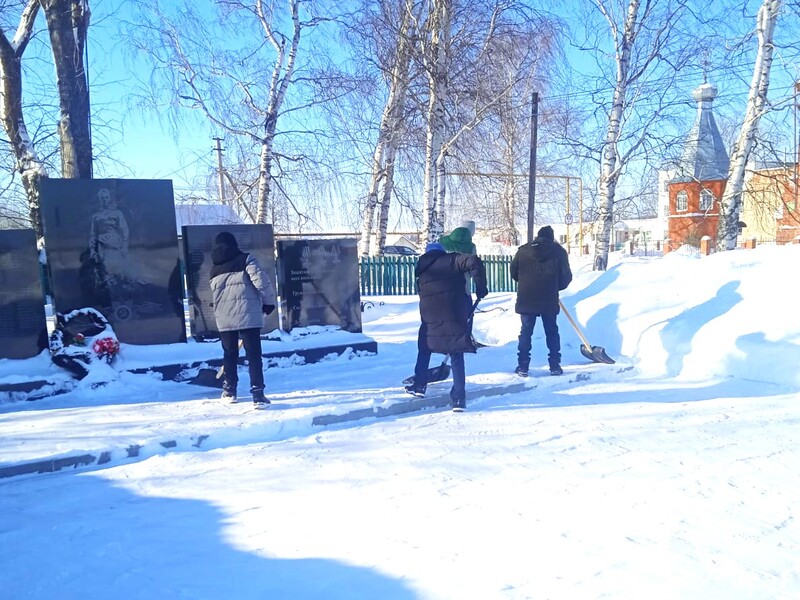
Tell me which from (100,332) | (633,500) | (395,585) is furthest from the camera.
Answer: (100,332)

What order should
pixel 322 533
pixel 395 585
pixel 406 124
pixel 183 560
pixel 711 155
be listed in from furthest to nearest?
pixel 711 155 < pixel 406 124 < pixel 322 533 < pixel 183 560 < pixel 395 585

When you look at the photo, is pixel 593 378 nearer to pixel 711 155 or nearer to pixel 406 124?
pixel 406 124

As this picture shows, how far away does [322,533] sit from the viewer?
3.29 meters

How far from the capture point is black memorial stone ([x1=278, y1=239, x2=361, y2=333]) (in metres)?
8.59

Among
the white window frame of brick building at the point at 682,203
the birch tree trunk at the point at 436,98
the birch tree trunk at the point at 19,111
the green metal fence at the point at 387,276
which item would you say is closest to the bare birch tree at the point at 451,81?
the birch tree trunk at the point at 436,98

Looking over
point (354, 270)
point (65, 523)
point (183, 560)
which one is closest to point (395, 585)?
point (183, 560)

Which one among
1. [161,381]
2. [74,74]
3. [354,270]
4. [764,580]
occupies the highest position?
[74,74]

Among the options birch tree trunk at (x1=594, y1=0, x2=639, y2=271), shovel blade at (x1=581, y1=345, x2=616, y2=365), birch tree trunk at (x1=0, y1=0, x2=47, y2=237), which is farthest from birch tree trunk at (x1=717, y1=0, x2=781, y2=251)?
birch tree trunk at (x1=0, y1=0, x2=47, y2=237)

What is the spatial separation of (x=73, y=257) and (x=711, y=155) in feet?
115

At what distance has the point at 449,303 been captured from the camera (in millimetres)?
5672

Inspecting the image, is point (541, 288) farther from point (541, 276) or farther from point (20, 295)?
point (20, 295)

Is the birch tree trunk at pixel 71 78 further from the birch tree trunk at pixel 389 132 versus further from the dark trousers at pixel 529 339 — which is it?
the birch tree trunk at pixel 389 132

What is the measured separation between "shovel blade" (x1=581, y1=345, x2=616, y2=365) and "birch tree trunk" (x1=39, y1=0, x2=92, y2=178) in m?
7.52

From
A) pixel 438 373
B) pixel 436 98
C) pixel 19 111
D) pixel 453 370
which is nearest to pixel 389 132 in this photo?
pixel 436 98
